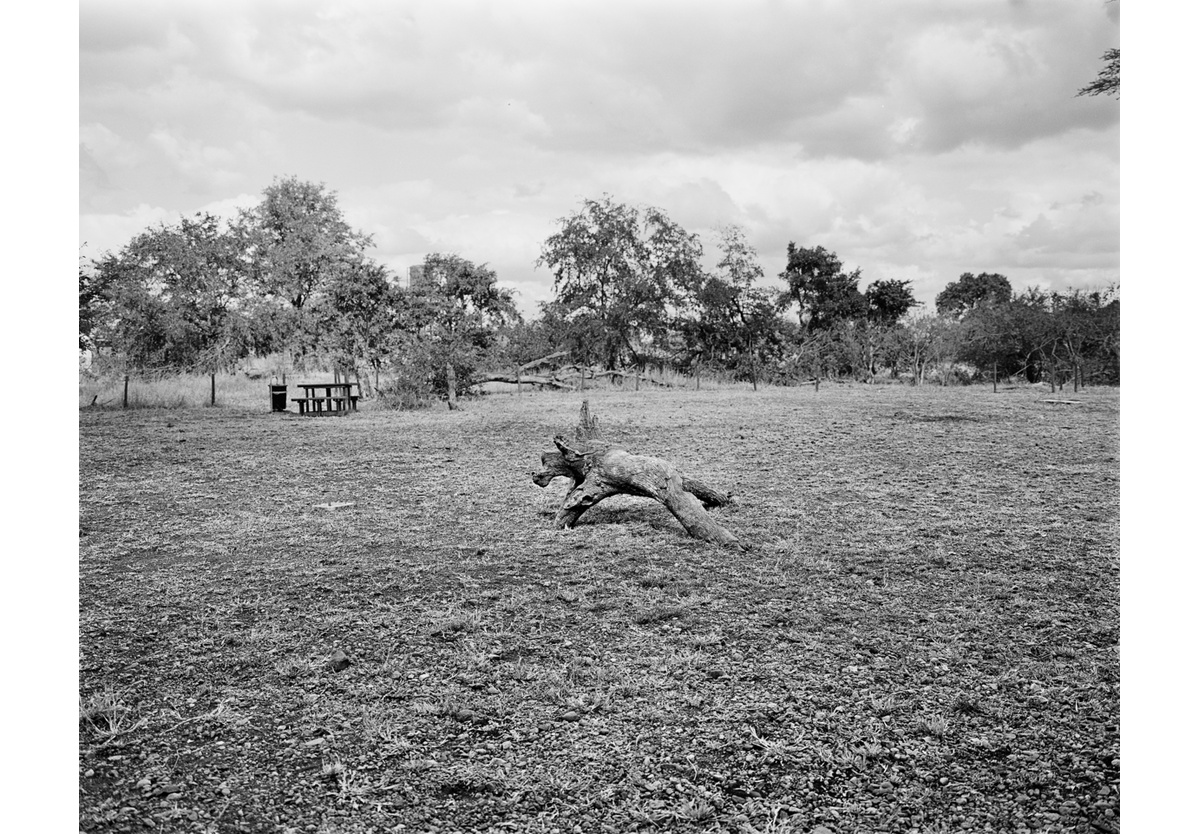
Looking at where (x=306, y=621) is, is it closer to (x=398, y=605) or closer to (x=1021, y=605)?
(x=398, y=605)

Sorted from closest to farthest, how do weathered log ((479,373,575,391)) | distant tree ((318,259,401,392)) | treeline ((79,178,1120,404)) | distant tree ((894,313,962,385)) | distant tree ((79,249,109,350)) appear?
distant tree ((79,249,109,350)) → treeline ((79,178,1120,404)) → distant tree ((318,259,401,392)) → weathered log ((479,373,575,391)) → distant tree ((894,313,962,385))

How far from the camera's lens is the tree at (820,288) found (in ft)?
72.3

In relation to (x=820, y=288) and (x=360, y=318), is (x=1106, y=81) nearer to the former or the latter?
(x=360, y=318)

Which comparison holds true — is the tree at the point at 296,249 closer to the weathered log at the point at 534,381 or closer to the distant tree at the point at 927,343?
the weathered log at the point at 534,381

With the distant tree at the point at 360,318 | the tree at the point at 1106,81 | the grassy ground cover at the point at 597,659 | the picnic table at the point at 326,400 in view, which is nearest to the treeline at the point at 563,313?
the distant tree at the point at 360,318

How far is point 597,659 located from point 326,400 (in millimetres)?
9800

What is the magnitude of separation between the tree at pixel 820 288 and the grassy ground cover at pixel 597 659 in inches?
662

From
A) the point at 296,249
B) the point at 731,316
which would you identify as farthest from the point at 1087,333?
the point at 296,249

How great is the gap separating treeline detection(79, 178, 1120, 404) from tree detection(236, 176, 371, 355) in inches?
1.2

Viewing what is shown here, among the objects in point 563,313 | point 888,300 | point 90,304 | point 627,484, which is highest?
point 888,300

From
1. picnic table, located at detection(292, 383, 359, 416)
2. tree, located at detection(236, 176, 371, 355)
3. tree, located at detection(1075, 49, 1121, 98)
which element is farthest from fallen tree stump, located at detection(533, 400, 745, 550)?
tree, located at detection(236, 176, 371, 355)

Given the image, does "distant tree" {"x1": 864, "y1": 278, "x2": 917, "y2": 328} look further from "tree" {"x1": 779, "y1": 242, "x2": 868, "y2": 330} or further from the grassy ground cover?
the grassy ground cover

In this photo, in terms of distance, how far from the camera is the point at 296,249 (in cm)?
1283

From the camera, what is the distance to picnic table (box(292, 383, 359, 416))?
11102 millimetres
